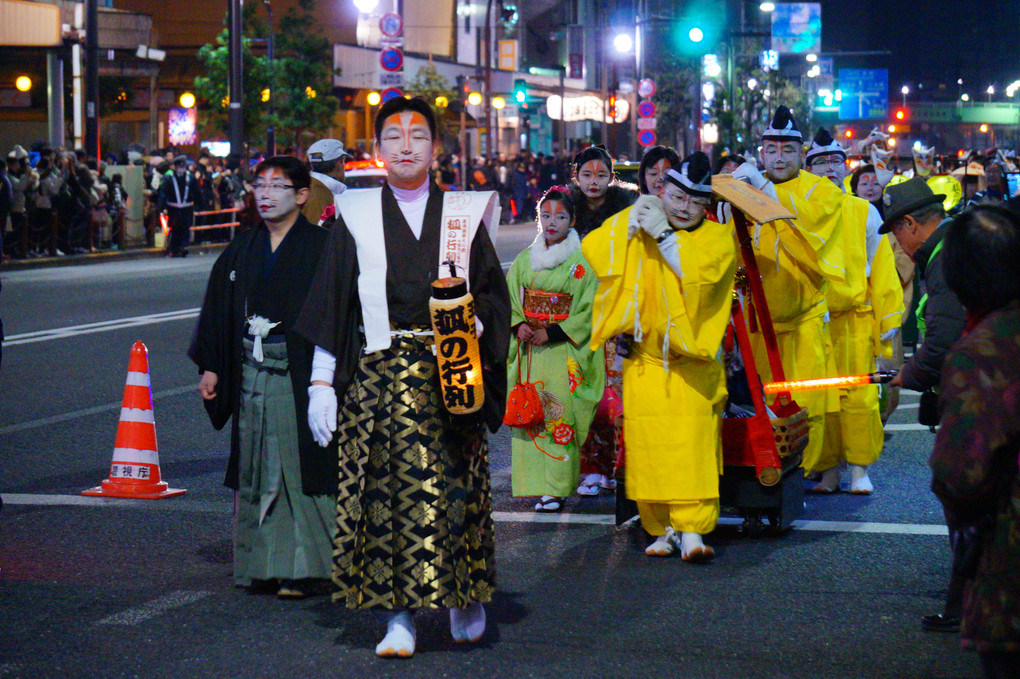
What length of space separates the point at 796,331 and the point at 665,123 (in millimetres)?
48570

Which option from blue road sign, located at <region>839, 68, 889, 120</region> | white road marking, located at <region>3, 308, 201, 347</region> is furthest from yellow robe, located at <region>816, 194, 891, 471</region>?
blue road sign, located at <region>839, 68, 889, 120</region>

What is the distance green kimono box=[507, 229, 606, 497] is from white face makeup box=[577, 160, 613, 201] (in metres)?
0.72

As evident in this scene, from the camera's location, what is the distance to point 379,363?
4.97 metres

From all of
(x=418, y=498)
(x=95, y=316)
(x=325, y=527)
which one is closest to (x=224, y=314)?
(x=325, y=527)

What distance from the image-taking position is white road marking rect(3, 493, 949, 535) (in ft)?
22.8

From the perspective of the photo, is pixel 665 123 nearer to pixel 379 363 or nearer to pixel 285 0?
A: pixel 285 0

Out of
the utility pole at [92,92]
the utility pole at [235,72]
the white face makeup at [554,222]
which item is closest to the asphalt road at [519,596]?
the white face makeup at [554,222]

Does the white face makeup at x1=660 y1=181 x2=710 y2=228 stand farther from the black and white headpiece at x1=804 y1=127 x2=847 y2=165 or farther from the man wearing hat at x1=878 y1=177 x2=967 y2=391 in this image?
the black and white headpiece at x1=804 y1=127 x2=847 y2=165

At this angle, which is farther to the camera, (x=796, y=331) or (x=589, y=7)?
(x=589, y=7)

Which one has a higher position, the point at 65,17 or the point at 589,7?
the point at 589,7

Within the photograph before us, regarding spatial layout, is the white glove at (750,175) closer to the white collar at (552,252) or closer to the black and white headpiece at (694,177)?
the white collar at (552,252)

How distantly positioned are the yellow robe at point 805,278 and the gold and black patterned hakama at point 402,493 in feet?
9.50

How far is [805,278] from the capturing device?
7.30 metres

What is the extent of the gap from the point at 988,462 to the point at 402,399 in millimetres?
2261
